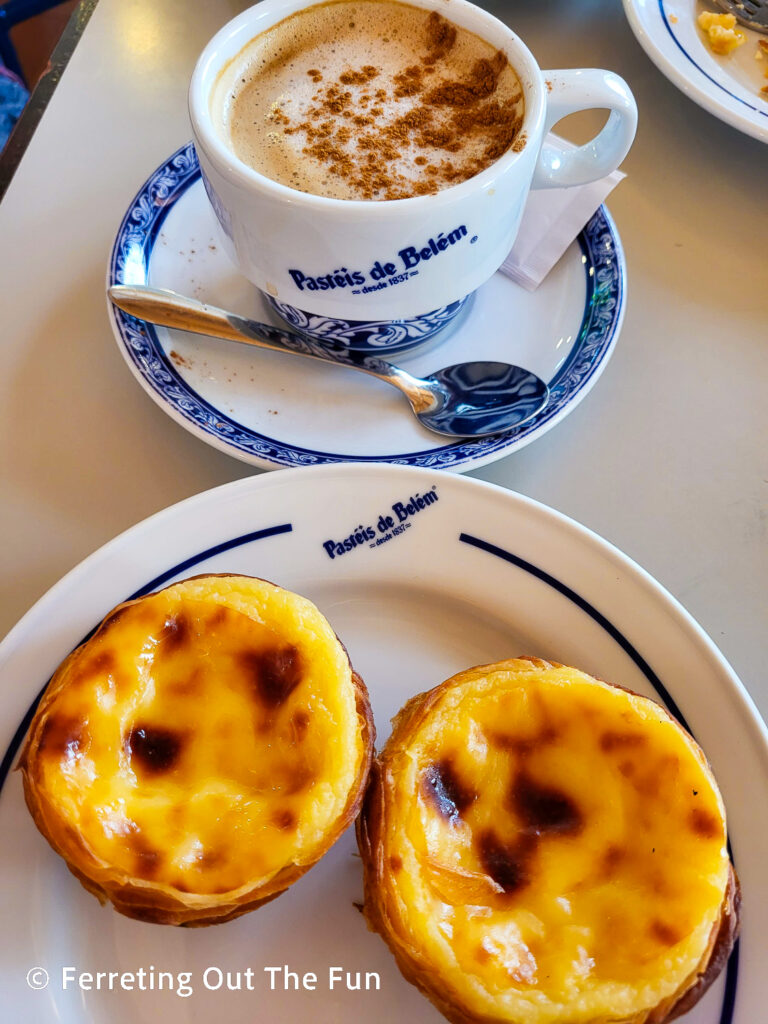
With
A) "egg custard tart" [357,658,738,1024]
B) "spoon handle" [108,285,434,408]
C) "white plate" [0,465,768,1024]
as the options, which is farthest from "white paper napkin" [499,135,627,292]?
"egg custard tart" [357,658,738,1024]

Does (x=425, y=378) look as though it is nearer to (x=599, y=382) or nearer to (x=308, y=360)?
(x=308, y=360)

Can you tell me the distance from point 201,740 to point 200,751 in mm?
11

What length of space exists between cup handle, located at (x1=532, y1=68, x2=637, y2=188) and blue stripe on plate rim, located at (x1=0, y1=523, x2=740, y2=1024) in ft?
1.58

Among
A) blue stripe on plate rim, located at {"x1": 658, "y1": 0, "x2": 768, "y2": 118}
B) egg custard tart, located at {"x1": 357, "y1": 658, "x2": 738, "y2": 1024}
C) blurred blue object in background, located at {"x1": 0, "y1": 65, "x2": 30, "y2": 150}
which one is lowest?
egg custard tart, located at {"x1": 357, "y1": 658, "x2": 738, "y2": 1024}

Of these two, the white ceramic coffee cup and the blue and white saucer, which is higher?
the white ceramic coffee cup

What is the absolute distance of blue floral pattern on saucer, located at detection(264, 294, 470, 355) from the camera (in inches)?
41.4

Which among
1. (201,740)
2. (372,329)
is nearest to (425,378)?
(372,329)

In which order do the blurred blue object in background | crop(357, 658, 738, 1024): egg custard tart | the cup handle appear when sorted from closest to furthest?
crop(357, 658, 738, 1024): egg custard tart < the cup handle < the blurred blue object in background

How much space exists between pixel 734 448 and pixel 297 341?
0.66 m

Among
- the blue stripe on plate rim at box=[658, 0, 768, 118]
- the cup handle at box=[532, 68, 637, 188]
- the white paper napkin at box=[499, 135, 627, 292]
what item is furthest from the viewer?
the blue stripe on plate rim at box=[658, 0, 768, 118]

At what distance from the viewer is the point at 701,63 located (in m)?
1.36

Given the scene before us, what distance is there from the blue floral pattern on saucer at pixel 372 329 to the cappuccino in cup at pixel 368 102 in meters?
0.16

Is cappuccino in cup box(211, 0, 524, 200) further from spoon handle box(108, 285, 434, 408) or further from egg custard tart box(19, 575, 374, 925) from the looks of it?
egg custard tart box(19, 575, 374, 925)

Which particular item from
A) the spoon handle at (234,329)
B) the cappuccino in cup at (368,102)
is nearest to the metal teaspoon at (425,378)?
the spoon handle at (234,329)
